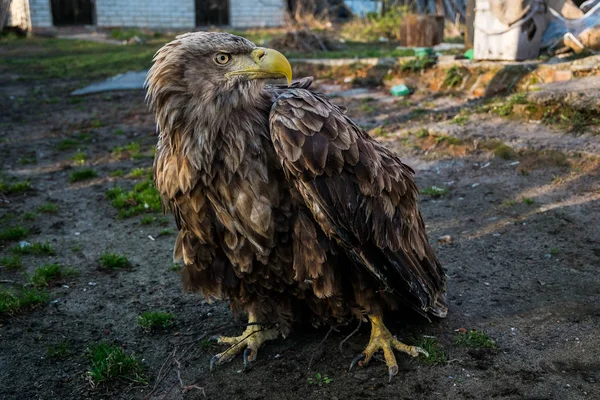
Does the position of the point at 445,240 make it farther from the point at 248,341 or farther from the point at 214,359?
the point at 214,359

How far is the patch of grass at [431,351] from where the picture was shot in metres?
3.34

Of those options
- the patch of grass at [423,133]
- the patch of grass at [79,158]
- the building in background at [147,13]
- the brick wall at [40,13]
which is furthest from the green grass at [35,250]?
the brick wall at [40,13]

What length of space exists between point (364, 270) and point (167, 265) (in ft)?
7.54

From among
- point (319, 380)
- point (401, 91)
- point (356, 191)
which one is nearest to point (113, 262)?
point (319, 380)

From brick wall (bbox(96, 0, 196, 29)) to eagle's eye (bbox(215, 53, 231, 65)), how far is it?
2236 centimetres

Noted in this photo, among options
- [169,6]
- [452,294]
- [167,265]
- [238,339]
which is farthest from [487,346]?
[169,6]

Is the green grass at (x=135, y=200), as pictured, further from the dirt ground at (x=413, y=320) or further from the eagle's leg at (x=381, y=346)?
the eagle's leg at (x=381, y=346)

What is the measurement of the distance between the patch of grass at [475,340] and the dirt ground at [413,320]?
1.5 inches

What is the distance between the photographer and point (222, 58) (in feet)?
9.96

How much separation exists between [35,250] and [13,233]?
→ 0.49 meters

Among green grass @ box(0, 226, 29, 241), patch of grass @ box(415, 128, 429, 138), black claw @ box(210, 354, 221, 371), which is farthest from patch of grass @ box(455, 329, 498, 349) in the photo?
patch of grass @ box(415, 128, 429, 138)

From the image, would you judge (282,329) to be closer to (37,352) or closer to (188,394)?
(188,394)

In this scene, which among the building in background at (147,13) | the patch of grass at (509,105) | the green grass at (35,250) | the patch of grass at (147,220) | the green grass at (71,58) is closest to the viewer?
the green grass at (35,250)

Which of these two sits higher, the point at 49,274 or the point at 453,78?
the point at 453,78
